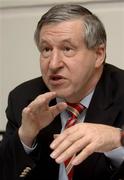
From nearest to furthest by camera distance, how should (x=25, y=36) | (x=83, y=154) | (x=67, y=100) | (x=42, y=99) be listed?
(x=83, y=154), (x=42, y=99), (x=67, y=100), (x=25, y=36)

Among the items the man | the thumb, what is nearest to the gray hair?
the man

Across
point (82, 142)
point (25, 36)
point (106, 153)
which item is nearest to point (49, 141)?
point (106, 153)

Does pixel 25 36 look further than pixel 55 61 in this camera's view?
Yes

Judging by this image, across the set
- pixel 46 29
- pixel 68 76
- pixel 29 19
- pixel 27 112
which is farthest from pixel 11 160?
pixel 29 19

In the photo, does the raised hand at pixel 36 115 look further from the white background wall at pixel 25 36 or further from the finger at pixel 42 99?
the white background wall at pixel 25 36

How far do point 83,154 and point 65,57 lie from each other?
15.4 inches

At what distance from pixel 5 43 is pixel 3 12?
0.48 feet

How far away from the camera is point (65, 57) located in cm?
125

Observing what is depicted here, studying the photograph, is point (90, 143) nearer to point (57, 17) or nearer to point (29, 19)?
point (57, 17)

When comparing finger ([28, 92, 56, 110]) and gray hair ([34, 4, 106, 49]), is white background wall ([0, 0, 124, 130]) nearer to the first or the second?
gray hair ([34, 4, 106, 49])

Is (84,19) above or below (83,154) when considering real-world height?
above

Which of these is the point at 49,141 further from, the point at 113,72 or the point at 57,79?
the point at 113,72

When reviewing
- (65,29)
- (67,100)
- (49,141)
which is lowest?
(49,141)

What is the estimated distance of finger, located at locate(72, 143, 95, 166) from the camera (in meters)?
0.96
